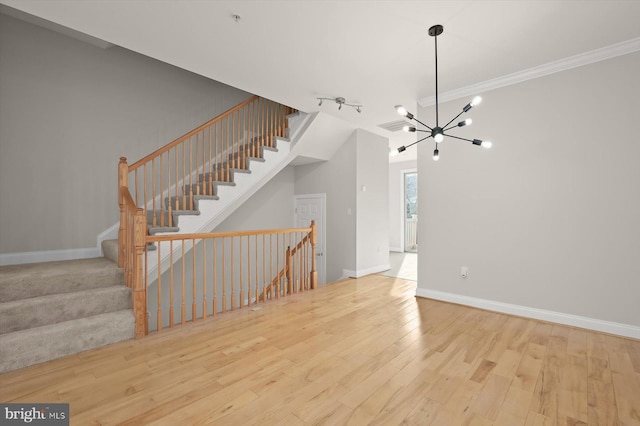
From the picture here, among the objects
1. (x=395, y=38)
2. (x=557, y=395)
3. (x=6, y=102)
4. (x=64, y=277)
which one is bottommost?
(x=557, y=395)

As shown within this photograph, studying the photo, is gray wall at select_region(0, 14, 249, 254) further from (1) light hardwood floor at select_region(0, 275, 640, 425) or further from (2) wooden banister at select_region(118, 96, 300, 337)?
(1) light hardwood floor at select_region(0, 275, 640, 425)

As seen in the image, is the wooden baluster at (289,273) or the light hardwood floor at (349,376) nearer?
the light hardwood floor at (349,376)

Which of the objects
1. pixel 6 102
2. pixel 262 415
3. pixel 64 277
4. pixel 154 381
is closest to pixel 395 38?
pixel 262 415

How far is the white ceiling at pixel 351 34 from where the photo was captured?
7.84ft

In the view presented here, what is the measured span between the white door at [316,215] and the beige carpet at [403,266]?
1.32 metres

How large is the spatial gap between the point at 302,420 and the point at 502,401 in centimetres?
132

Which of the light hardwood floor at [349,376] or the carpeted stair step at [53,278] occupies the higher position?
the carpeted stair step at [53,278]

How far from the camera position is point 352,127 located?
5.57m

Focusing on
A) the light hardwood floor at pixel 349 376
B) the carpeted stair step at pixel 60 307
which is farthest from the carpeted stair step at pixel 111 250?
the light hardwood floor at pixel 349 376

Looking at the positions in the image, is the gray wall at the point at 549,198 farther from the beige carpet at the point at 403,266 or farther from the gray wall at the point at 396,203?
the gray wall at the point at 396,203

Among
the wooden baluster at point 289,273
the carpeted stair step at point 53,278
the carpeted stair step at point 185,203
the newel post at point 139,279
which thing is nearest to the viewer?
the carpeted stair step at point 53,278

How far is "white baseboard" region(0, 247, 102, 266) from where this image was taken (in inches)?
143

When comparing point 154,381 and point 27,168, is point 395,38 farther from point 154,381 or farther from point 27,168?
point 27,168

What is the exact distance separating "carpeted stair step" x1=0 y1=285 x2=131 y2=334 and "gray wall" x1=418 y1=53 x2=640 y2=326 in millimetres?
3910
